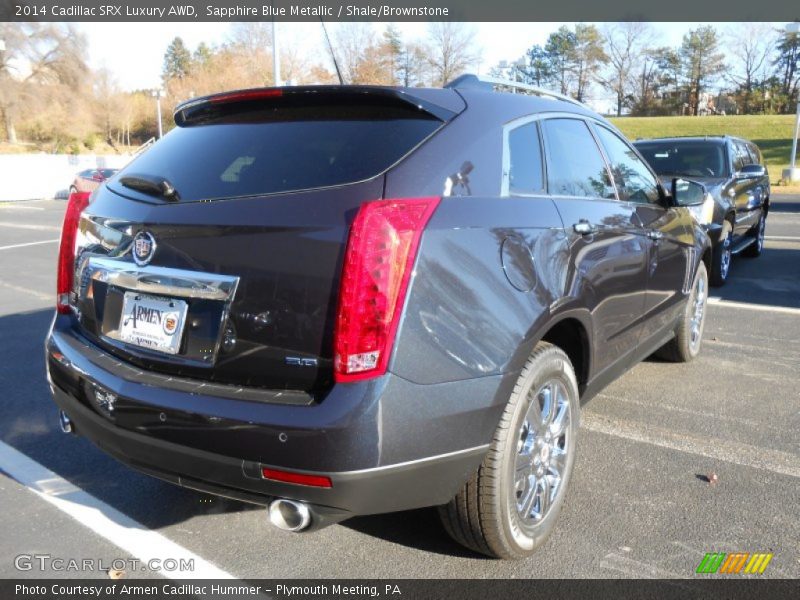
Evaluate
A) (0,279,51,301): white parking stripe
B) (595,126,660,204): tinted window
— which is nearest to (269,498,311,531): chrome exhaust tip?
(595,126,660,204): tinted window

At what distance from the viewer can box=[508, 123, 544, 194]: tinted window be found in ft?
8.72

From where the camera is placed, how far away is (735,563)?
263 cm

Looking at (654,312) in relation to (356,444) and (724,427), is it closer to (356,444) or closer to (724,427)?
(724,427)

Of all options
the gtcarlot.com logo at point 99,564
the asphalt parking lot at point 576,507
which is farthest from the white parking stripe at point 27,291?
the gtcarlot.com logo at point 99,564

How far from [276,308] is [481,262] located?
687 millimetres

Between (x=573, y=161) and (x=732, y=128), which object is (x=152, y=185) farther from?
(x=732, y=128)

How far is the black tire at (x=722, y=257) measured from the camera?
25.1 feet

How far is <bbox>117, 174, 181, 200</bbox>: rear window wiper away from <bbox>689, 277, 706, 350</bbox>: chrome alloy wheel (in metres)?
3.89

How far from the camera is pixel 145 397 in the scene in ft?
7.54

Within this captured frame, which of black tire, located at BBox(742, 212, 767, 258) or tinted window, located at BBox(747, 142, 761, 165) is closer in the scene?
black tire, located at BBox(742, 212, 767, 258)

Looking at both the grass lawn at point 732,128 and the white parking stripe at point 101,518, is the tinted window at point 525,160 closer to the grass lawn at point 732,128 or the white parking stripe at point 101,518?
→ the white parking stripe at point 101,518

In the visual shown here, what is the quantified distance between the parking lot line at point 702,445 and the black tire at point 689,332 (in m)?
1.11

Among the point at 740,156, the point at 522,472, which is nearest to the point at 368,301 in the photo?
the point at 522,472

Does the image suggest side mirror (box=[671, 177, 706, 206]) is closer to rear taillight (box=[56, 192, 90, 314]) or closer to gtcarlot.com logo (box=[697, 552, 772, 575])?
gtcarlot.com logo (box=[697, 552, 772, 575])
